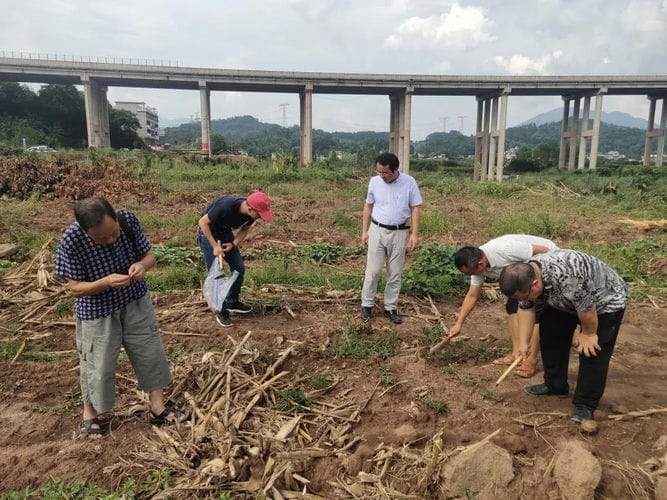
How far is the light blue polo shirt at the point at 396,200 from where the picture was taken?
16.4 ft

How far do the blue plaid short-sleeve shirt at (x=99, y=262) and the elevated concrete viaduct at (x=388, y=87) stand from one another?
33728 millimetres

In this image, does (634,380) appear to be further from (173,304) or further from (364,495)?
(173,304)

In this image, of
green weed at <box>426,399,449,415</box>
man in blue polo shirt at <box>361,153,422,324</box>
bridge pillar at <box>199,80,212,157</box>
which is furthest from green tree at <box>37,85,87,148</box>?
green weed at <box>426,399,449,415</box>

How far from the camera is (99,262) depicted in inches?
114

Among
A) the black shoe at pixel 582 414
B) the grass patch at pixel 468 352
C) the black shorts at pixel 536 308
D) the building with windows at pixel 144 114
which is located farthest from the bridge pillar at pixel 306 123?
the building with windows at pixel 144 114

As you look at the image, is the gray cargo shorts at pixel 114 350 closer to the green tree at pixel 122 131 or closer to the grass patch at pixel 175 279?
the grass patch at pixel 175 279

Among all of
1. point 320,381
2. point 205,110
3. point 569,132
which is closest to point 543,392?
point 320,381

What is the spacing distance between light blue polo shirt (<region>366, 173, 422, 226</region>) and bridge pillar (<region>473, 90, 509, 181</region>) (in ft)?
113

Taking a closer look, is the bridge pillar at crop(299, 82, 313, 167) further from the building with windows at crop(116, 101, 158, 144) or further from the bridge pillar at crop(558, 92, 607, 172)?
the building with windows at crop(116, 101, 158, 144)

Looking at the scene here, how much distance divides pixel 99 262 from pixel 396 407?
231 cm

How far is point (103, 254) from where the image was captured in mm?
2914

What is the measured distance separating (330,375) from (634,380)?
8.53 ft

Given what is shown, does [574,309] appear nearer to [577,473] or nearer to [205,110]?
[577,473]

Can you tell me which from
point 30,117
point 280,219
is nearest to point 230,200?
point 280,219
